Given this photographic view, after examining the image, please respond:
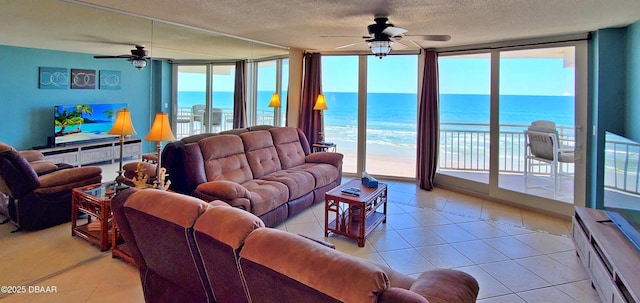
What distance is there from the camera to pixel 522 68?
190 inches

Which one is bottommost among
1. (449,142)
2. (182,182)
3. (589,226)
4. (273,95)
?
(589,226)

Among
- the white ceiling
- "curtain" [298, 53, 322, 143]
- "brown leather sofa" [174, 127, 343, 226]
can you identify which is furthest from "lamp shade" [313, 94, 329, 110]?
the white ceiling

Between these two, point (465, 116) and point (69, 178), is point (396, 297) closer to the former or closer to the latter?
point (69, 178)

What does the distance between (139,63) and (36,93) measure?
96cm

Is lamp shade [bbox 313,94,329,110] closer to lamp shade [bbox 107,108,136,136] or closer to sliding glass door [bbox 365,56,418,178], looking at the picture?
sliding glass door [bbox 365,56,418,178]

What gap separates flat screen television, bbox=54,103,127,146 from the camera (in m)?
3.16

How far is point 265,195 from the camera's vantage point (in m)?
3.61

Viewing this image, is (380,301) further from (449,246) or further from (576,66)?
(576,66)

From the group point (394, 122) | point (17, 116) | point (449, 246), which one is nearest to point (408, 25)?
point (449, 246)

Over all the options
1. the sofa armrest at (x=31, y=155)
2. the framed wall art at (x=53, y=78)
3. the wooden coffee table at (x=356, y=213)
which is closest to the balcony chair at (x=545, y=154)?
the wooden coffee table at (x=356, y=213)

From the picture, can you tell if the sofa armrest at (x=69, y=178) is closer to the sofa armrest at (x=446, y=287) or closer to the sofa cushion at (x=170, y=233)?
the sofa cushion at (x=170, y=233)

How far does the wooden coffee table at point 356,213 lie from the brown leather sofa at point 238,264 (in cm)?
153

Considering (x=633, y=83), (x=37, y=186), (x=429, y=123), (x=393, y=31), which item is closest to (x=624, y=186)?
(x=633, y=83)

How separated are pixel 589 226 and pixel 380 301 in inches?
104
